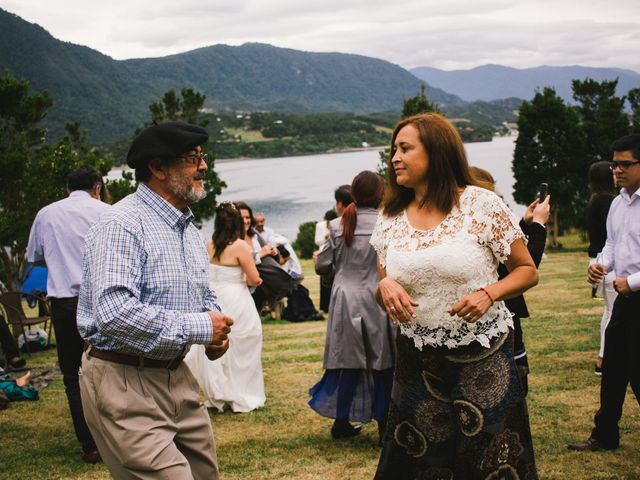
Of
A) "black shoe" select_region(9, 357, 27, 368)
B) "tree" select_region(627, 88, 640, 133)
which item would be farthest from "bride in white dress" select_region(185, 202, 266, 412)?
"tree" select_region(627, 88, 640, 133)

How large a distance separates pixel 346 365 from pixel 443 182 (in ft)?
10.3

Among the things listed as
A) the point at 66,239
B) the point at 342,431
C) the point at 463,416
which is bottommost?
the point at 342,431

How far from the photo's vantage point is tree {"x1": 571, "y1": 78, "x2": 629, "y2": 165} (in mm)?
36469

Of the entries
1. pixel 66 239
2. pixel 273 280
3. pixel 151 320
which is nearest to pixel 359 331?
pixel 66 239

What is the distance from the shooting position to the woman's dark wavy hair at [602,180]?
7941mm

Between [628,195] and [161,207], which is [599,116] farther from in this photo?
[161,207]

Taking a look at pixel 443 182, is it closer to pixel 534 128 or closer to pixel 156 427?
pixel 156 427

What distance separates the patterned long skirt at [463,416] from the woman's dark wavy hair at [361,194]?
279 cm

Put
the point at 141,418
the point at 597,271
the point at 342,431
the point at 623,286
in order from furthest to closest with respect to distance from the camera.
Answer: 1. the point at 342,431
2. the point at 597,271
3. the point at 623,286
4. the point at 141,418

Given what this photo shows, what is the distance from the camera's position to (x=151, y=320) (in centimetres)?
318

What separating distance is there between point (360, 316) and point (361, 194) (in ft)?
3.58

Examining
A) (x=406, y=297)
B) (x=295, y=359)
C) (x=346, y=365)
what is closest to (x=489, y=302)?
(x=406, y=297)

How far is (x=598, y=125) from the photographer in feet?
121

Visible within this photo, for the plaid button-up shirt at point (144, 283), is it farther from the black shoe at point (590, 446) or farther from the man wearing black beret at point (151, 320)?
the black shoe at point (590, 446)
